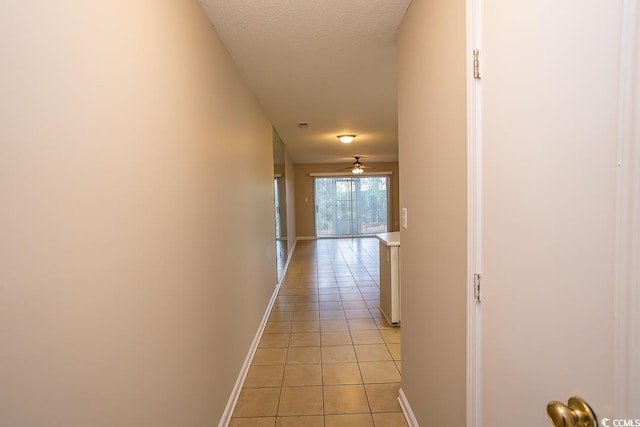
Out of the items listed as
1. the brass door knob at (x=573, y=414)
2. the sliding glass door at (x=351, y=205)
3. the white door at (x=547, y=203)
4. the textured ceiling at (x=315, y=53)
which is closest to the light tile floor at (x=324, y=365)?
the white door at (x=547, y=203)

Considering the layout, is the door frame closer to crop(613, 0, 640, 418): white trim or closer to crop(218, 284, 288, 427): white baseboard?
crop(613, 0, 640, 418): white trim

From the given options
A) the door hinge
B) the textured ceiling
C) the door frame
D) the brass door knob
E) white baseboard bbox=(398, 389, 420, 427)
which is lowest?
white baseboard bbox=(398, 389, 420, 427)

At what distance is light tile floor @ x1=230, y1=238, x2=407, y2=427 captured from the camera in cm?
212

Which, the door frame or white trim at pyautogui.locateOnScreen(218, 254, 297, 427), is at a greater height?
the door frame

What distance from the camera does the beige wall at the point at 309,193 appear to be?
10430 mm

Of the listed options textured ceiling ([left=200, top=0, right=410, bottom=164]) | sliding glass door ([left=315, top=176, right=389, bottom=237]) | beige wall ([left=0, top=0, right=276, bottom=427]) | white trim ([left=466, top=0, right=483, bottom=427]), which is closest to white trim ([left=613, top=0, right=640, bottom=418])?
white trim ([left=466, top=0, right=483, bottom=427])

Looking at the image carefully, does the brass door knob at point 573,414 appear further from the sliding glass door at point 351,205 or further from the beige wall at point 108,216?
the sliding glass door at point 351,205

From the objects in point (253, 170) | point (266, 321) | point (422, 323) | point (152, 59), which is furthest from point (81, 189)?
point (266, 321)

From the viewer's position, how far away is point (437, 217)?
4.88ft

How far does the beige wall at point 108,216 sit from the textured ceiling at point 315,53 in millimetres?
315

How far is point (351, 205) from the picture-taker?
1082cm

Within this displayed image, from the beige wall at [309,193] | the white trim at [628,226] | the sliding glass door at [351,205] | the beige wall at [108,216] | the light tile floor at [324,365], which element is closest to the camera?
the white trim at [628,226]

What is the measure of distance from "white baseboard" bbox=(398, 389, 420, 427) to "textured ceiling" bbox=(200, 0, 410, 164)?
7.59ft

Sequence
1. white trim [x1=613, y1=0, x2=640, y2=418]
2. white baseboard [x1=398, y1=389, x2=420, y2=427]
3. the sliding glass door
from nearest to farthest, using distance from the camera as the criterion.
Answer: white trim [x1=613, y1=0, x2=640, y2=418] → white baseboard [x1=398, y1=389, x2=420, y2=427] → the sliding glass door
